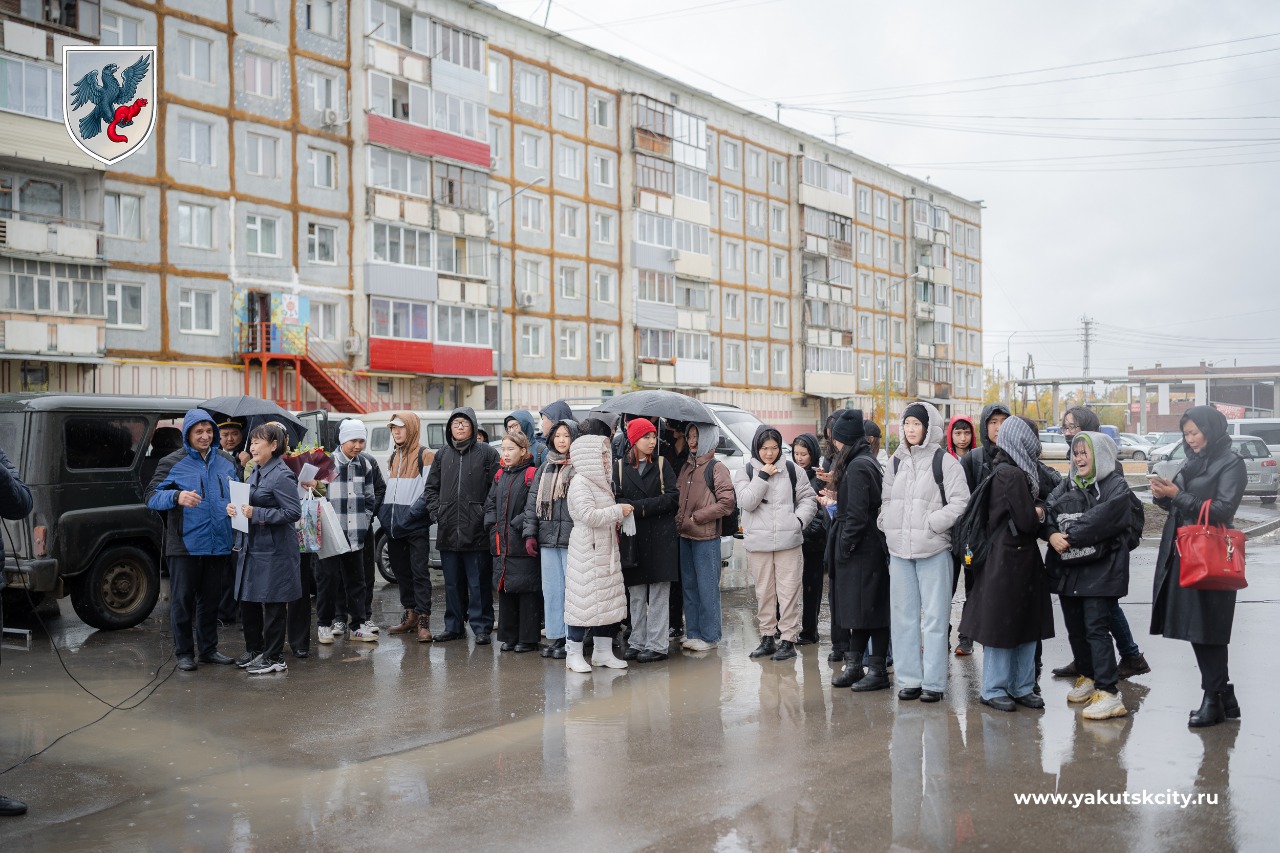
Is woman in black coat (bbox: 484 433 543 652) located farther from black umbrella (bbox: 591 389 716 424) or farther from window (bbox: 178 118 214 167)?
window (bbox: 178 118 214 167)

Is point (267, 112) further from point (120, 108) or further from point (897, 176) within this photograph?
point (897, 176)

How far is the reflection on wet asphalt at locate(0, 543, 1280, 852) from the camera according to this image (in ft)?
16.8

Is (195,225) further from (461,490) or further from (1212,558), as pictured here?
(1212,558)

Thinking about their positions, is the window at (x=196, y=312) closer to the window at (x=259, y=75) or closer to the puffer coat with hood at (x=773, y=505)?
the window at (x=259, y=75)

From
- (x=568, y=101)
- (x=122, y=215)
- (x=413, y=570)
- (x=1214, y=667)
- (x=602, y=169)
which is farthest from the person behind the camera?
(x=602, y=169)

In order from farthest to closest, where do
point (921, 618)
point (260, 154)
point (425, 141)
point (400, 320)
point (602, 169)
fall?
point (602, 169) < point (425, 141) < point (400, 320) < point (260, 154) < point (921, 618)

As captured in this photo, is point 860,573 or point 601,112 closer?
point 860,573

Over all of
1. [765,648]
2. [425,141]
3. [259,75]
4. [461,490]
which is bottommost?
[765,648]

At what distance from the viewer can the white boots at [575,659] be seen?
28.9ft

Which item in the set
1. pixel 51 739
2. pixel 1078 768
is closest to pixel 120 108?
pixel 51 739

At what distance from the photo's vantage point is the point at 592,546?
8.96 meters

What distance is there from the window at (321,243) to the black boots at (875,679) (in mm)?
34380

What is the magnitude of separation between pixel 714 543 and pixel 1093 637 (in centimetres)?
338

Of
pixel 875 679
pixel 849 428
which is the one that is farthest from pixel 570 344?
pixel 875 679
